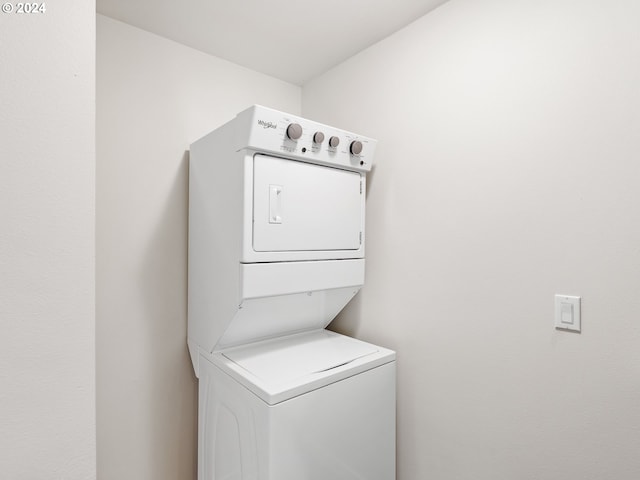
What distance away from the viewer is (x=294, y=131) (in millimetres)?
1366

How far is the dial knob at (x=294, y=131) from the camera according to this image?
1.36m

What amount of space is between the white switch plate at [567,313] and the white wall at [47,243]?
1.53 metres

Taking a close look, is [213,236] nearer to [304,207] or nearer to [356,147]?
[304,207]

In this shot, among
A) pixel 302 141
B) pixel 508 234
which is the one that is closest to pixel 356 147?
pixel 302 141

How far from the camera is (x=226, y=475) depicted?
138cm

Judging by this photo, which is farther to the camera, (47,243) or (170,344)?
(170,344)

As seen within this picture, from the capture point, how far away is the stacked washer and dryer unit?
1227mm

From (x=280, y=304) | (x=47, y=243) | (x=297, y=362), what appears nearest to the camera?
(x=47, y=243)

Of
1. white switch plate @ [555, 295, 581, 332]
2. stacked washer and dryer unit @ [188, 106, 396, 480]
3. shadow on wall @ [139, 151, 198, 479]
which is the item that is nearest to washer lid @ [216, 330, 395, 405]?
stacked washer and dryer unit @ [188, 106, 396, 480]

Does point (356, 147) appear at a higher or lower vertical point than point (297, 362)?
higher

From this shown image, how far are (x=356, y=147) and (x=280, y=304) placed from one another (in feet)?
2.76

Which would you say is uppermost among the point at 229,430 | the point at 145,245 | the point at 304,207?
the point at 304,207

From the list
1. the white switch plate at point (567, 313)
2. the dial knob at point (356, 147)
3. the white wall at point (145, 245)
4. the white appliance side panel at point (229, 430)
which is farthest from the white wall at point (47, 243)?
the white switch plate at point (567, 313)

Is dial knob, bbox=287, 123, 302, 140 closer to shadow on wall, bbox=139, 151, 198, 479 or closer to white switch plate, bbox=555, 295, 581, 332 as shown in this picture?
shadow on wall, bbox=139, 151, 198, 479
